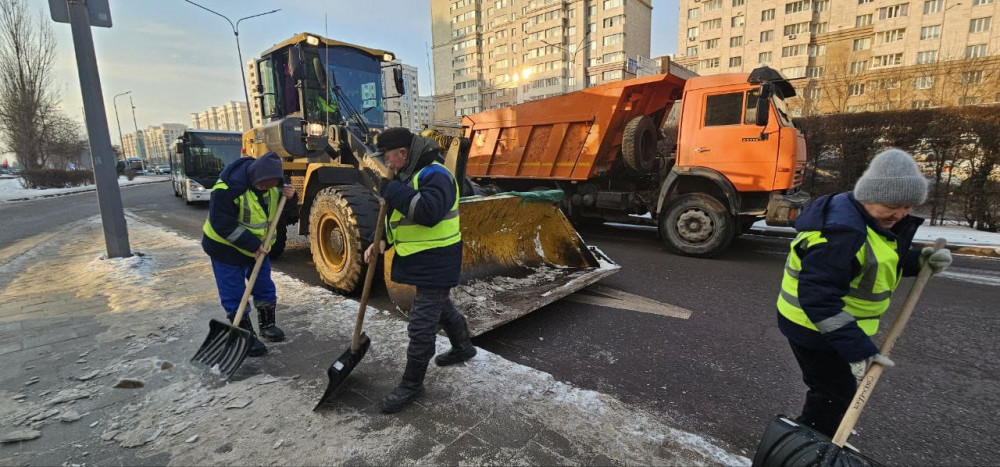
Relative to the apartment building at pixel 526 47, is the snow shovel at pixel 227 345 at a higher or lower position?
lower

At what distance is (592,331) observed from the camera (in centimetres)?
371

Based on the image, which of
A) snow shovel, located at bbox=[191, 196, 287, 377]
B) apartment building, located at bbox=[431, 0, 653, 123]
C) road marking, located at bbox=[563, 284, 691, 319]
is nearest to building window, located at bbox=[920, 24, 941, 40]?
apartment building, located at bbox=[431, 0, 653, 123]

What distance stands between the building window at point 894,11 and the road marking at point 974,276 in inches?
2078

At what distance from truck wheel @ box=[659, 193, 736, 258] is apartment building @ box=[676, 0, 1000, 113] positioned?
3023cm

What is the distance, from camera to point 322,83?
575 cm

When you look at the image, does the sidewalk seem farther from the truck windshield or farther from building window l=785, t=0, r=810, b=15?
building window l=785, t=0, r=810, b=15

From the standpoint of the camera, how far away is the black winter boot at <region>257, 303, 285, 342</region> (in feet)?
11.4

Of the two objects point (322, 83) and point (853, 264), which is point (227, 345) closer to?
point (853, 264)

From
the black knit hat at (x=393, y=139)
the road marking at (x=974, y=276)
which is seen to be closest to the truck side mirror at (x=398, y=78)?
the black knit hat at (x=393, y=139)

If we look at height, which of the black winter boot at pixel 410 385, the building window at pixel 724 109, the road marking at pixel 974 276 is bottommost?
the road marking at pixel 974 276

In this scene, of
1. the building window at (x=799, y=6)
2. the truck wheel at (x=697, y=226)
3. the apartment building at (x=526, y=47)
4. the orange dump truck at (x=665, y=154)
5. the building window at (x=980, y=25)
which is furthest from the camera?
the apartment building at (x=526, y=47)

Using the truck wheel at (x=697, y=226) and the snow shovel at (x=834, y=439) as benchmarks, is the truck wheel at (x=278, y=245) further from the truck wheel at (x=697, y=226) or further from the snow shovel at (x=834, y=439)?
the snow shovel at (x=834, y=439)

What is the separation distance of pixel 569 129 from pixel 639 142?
1.32 meters

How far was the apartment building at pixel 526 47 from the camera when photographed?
180 ft
